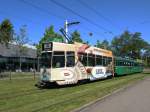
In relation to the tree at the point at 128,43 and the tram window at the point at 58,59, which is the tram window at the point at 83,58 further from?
A: the tree at the point at 128,43

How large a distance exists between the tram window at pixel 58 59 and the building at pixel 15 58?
4620 centimetres

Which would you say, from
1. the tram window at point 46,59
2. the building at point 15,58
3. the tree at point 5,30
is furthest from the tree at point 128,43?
the tram window at point 46,59

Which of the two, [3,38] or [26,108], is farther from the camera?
[3,38]

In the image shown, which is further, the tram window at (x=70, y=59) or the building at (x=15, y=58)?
the building at (x=15, y=58)

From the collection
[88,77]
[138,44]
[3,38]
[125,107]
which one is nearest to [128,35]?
[138,44]

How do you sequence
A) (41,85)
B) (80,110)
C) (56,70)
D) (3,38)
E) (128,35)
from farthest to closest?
1. (128,35)
2. (3,38)
3. (41,85)
4. (56,70)
5. (80,110)

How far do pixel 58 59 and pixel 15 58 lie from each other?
56.4 m

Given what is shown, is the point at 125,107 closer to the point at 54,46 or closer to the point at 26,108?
the point at 26,108

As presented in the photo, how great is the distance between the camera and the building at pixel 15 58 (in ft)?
244

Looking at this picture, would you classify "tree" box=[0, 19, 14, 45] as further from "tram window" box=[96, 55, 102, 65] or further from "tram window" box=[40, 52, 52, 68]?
"tram window" box=[40, 52, 52, 68]

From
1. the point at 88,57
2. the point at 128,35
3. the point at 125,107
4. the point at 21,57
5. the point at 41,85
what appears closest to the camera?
the point at 125,107

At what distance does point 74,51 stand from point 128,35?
338 ft

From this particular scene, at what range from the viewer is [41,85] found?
84.1 feet

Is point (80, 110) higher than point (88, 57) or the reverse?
the reverse
